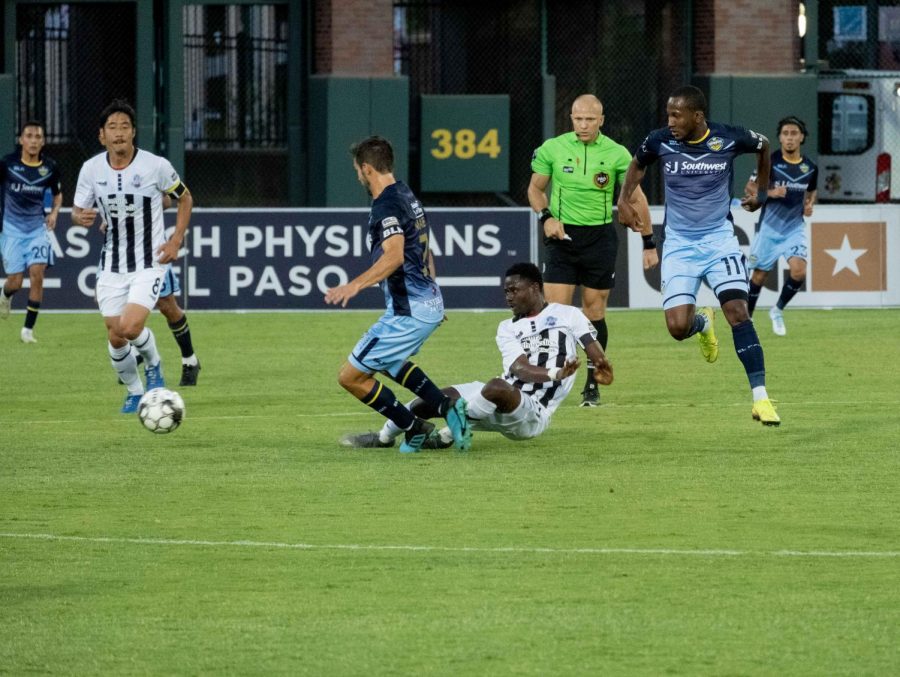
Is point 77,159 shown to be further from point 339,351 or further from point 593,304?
point 593,304

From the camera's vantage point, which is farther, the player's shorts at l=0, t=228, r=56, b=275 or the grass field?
the player's shorts at l=0, t=228, r=56, b=275

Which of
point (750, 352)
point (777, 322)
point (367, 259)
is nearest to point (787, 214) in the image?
point (777, 322)

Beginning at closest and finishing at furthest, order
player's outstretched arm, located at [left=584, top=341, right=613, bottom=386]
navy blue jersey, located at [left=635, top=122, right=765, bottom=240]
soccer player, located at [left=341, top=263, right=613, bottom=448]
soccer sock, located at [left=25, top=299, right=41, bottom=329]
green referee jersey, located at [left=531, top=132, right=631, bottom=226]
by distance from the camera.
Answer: player's outstretched arm, located at [left=584, top=341, right=613, bottom=386]
soccer player, located at [left=341, top=263, right=613, bottom=448]
navy blue jersey, located at [left=635, top=122, right=765, bottom=240]
green referee jersey, located at [left=531, top=132, right=631, bottom=226]
soccer sock, located at [left=25, top=299, right=41, bottom=329]

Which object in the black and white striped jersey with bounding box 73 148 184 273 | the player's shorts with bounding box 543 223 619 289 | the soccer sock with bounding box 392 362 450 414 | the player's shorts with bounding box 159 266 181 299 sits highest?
the black and white striped jersey with bounding box 73 148 184 273

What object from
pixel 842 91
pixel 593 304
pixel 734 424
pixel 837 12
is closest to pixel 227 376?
→ pixel 593 304

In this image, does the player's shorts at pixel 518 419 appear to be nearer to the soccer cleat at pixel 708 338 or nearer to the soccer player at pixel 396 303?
the soccer player at pixel 396 303

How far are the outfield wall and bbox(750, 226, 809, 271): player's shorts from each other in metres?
2.29

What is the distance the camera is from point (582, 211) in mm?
13492

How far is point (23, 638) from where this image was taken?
650 cm

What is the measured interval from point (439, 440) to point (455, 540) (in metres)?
2.89

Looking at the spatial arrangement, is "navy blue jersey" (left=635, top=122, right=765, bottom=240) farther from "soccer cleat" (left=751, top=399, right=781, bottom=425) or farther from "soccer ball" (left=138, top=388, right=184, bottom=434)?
"soccer ball" (left=138, top=388, right=184, bottom=434)

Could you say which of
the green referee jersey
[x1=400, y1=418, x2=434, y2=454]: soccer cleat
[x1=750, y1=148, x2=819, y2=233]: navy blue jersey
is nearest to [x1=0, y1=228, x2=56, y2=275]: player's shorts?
[x1=750, y1=148, x2=819, y2=233]: navy blue jersey

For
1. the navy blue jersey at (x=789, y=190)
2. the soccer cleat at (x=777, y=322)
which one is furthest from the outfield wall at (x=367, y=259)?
the soccer cleat at (x=777, y=322)

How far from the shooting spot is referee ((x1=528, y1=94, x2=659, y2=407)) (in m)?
13.4
